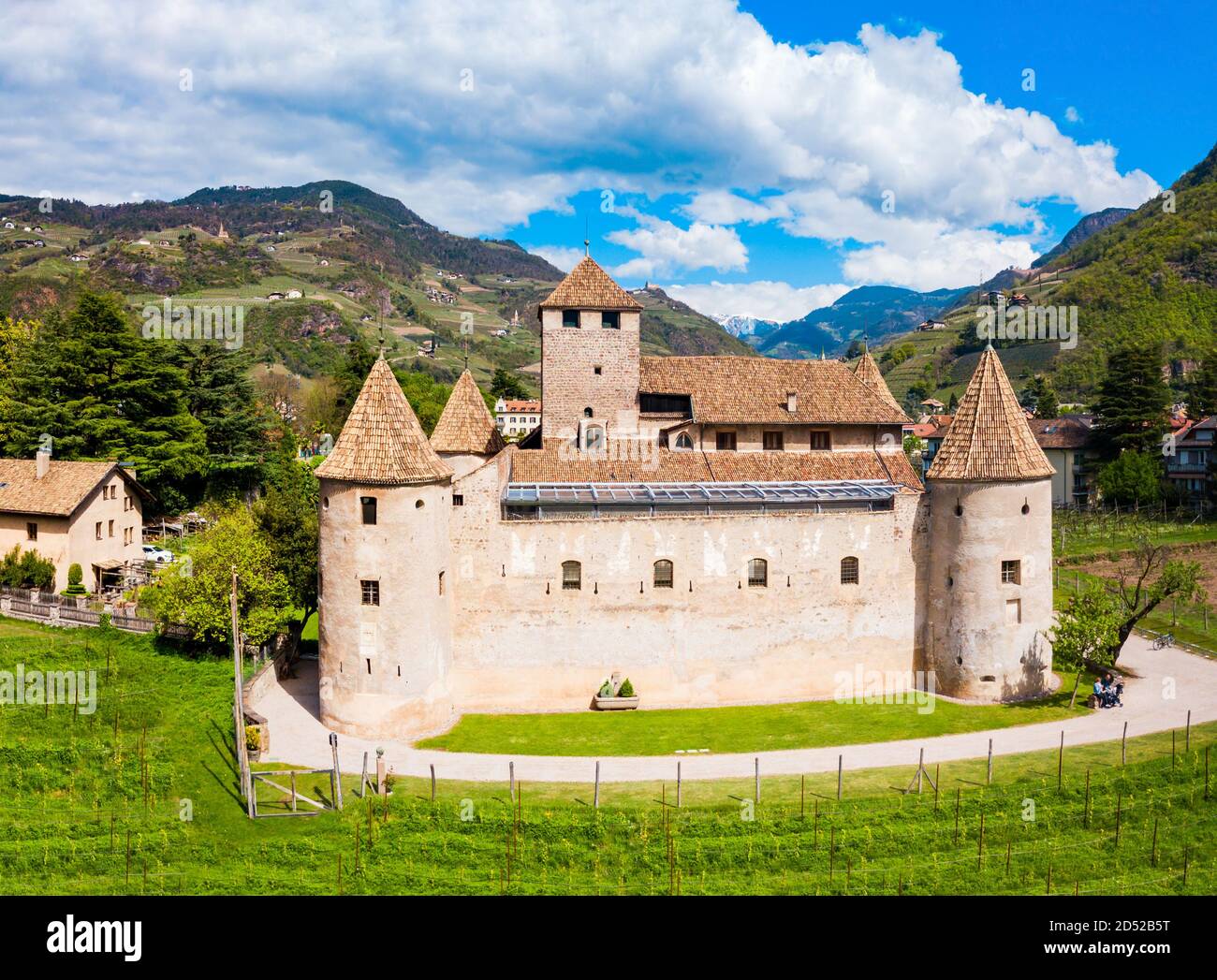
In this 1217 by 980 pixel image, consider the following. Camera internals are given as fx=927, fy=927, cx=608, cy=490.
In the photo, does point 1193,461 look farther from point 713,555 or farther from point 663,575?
point 663,575

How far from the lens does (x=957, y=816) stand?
2662cm

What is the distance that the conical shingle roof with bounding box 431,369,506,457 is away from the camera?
141 feet

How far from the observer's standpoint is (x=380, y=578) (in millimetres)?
33281

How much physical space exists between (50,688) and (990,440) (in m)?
37.3

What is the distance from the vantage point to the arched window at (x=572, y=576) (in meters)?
35.9

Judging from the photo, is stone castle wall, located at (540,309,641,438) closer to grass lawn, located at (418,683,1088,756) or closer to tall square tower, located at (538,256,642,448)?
tall square tower, located at (538,256,642,448)

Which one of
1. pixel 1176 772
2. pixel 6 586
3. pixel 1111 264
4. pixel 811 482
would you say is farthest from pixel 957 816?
pixel 1111 264

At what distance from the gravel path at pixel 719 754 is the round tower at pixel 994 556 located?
3037mm

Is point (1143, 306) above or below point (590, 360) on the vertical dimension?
above

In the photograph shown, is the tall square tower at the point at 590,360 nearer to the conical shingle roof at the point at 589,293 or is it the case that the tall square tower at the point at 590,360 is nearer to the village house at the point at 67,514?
the conical shingle roof at the point at 589,293
